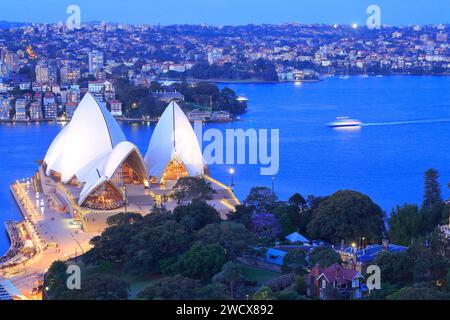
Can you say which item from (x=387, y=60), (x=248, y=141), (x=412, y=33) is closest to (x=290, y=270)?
(x=248, y=141)

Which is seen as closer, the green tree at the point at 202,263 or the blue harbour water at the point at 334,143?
the green tree at the point at 202,263

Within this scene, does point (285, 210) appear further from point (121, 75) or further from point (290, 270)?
point (121, 75)

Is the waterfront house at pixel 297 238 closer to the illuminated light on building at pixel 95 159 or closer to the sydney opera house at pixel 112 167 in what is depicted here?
the sydney opera house at pixel 112 167

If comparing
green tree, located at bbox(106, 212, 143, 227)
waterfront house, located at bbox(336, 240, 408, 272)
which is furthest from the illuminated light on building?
waterfront house, located at bbox(336, 240, 408, 272)

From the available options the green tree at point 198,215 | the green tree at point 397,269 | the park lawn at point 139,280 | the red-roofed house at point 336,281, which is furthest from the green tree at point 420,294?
the green tree at point 198,215

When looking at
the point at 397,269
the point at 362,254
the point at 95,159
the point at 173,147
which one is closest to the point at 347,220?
the point at 362,254

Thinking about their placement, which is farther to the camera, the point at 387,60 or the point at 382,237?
the point at 387,60
